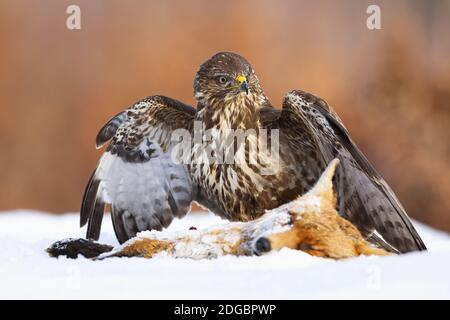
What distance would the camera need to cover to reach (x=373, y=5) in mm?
8555

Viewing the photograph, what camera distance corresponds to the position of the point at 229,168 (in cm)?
465

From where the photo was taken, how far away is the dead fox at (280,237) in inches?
138

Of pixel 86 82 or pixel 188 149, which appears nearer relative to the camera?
pixel 188 149

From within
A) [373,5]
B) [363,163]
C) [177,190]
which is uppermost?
[373,5]

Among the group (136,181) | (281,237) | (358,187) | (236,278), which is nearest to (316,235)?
(281,237)

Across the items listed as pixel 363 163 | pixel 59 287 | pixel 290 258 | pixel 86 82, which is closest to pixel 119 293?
pixel 59 287

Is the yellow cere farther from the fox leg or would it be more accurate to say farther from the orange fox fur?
the fox leg

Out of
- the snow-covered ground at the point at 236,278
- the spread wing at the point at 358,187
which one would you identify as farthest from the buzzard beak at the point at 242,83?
the snow-covered ground at the point at 236,278

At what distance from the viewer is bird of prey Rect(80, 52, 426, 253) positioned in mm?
4355

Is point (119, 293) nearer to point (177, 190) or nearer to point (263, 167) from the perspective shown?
point (263, 167)

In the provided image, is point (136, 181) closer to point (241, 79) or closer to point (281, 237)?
point (241, 79)

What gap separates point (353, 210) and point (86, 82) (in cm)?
502

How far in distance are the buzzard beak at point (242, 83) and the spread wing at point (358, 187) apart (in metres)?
0.26

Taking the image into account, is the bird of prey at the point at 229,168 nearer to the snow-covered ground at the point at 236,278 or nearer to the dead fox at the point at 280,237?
the dead fox at the point at 280,237
